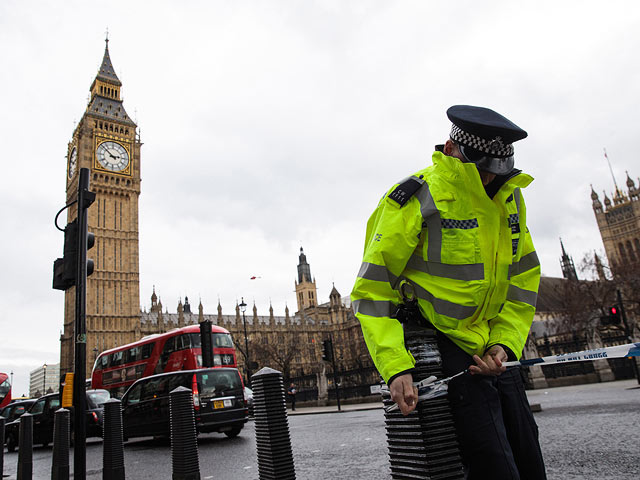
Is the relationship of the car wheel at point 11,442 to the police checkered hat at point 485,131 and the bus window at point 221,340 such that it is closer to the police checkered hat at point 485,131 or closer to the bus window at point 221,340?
the bus window at point 221,340

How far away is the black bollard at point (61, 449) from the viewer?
584cm

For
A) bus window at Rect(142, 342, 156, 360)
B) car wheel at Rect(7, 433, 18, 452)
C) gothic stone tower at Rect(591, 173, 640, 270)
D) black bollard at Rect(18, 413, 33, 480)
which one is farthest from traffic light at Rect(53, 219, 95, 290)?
gothic stone tower at Rect(591, 173, 640, 270)

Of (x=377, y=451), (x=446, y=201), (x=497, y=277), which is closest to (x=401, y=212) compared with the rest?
→ (x=446, y=201)

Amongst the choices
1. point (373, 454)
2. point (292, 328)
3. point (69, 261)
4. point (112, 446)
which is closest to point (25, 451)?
point (112, 446)

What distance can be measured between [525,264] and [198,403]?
9.17 meters

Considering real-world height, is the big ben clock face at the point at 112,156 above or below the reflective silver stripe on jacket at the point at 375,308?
above

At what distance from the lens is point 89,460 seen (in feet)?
30.1

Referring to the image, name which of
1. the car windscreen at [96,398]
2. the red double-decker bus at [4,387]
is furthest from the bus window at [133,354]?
the car windscreen at [96,398]

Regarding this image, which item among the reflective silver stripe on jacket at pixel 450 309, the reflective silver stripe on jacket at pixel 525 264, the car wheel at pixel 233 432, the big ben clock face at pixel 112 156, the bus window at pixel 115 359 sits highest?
the big ben clock face at pixel 112 156

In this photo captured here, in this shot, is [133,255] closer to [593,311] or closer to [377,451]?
[593,311]

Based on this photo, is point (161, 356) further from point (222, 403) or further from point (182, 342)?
point (222, 403)

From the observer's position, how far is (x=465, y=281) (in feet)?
6.42

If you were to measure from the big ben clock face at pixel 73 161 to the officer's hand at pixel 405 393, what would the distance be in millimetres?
71042

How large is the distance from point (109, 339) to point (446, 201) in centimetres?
6576
